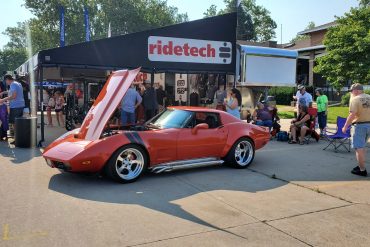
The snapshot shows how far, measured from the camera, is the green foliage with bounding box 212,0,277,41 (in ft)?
254

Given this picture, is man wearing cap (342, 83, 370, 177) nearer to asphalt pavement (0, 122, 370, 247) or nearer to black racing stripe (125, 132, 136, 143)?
asphalt pavement (0, 122, 370, 247)

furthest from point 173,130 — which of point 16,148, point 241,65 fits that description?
point 241,65

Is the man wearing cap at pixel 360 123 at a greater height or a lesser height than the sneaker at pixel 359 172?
greater

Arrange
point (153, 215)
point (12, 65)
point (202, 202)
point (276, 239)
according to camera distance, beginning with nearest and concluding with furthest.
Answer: point (276, 239)
point (153, 215)
point (202, 202)
point (12, 65)

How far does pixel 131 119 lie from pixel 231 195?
5.41 meters

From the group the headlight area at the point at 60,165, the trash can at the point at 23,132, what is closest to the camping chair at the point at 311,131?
the headlight area at the point at 60,165

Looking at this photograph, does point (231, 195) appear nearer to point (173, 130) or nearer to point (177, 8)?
point (173, 130)

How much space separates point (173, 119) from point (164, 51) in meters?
4.48

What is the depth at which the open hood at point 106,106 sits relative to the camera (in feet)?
21.8

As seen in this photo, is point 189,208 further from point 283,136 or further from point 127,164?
point 283,136

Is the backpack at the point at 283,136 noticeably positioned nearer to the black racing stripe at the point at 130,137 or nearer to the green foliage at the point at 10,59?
the black racing stripe at the point at 130,137

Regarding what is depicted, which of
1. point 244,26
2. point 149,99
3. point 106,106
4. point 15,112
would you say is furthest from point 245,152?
point 244,26

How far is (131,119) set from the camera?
10.5 metres

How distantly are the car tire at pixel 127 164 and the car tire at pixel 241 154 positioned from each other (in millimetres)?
1854
